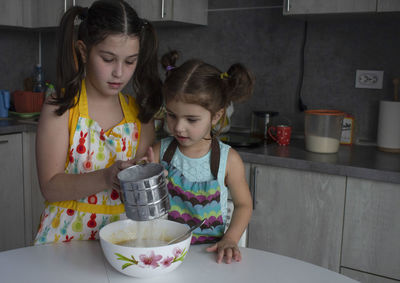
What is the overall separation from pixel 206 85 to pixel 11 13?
2.01 metres

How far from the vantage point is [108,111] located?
130 centimetres

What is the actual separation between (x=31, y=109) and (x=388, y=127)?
211 cm

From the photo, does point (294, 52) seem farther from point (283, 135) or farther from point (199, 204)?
point (199, 204)

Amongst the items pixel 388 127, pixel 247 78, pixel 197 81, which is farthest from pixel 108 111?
pixel 388 127

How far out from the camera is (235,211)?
47.0 inches

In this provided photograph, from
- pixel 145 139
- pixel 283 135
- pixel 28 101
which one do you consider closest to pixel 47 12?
pixel 28 101

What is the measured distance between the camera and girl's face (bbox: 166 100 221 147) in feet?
3.93

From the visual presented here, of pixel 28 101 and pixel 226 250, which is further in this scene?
pixel 28 101

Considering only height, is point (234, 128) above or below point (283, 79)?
below

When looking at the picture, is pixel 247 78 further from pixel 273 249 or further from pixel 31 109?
pixel 31 109

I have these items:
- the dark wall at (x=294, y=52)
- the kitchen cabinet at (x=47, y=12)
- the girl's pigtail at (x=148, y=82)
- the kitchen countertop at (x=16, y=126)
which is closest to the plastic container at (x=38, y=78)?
the kitchen cabinet at (x=47, y=12)

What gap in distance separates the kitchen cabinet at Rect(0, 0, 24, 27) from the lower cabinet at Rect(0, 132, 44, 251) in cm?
74

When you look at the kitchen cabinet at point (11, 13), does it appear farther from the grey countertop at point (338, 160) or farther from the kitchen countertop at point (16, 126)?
the grey countertop at point (338, 160)

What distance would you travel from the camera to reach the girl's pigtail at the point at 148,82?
4.30 feet
